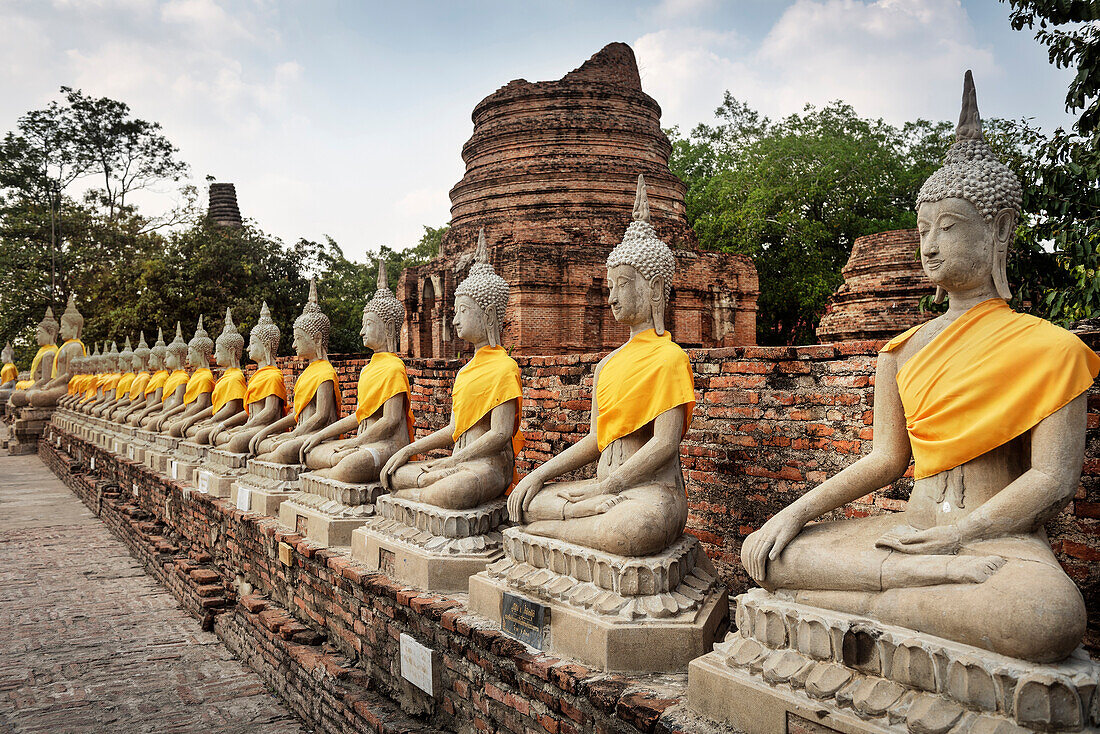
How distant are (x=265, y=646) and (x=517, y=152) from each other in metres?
12.6

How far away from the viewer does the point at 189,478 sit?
886cm

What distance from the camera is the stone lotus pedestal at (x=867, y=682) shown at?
208cm

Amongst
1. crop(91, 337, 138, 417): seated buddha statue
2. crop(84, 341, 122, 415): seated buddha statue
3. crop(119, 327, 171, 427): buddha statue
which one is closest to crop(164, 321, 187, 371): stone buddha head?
crop(119, 327, 171, 427): buddha statue

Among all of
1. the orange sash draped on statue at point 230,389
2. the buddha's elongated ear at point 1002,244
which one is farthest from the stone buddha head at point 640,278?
the orange sash draped on statue at point 230,389

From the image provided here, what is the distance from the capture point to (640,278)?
154 inches

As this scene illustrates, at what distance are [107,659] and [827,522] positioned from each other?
208 inches

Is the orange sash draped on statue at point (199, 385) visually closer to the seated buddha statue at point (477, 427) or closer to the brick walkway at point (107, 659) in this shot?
the brick walkway at point (107, 659)

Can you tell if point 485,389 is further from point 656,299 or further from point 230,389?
point 230,389

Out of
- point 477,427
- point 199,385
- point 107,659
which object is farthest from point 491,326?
point 199,385

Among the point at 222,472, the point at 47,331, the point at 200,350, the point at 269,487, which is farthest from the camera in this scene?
the point at 47,331

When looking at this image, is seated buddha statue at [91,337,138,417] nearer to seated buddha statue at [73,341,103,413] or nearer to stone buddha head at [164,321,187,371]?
seated buddha statue at [73,341,103,413]

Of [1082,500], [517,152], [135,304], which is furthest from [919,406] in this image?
[135,304]

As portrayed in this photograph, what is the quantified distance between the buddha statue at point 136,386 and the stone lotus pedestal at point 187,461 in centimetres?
454

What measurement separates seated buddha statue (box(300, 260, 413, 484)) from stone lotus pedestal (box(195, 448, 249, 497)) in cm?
178
